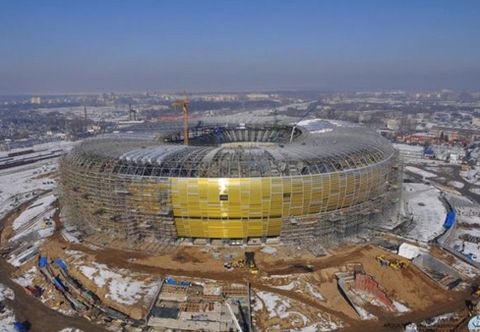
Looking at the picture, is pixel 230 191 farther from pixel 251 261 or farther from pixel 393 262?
pixel 393 262

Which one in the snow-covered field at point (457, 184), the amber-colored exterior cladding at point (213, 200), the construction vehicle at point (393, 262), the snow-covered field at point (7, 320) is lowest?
the snow-covered field at point (457, 184)

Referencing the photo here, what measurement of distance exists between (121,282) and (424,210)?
58.8 m

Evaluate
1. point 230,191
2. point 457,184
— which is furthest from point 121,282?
point 457,184

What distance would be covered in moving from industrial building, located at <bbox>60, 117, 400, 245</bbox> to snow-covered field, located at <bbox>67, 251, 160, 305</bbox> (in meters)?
8.40

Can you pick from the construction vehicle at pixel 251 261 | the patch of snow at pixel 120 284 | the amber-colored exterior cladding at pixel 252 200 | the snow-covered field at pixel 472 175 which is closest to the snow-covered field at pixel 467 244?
the amber-colored exterior cladding at pixel 252 200

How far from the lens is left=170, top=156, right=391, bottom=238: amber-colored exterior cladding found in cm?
5291

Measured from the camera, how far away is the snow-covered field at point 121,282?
45.4m

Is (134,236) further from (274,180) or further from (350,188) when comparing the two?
(350,188)

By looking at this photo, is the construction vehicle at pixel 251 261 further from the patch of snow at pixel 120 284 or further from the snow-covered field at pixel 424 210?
the snow-covered field at pixel 424 210

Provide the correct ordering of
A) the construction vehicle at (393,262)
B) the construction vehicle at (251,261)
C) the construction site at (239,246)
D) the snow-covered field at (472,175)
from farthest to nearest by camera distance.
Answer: the snow-covered field at (472,175), the construction vehicle at (393,262), the construction vehicle at (251,261), the construction site at (239,246)

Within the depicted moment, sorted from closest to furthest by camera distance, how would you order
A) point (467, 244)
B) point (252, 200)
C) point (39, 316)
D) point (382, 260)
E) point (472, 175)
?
point (39, 316), point (382, 260), point (252, 200), point (467, 244), point (472, 175)

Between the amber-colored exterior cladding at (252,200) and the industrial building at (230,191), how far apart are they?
14cm

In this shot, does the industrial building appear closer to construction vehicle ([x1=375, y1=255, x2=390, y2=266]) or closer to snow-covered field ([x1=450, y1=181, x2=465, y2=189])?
construction vehicle ([x1=375, y1=255, x2=390, y2=266])

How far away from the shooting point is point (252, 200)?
5338 centimetres
